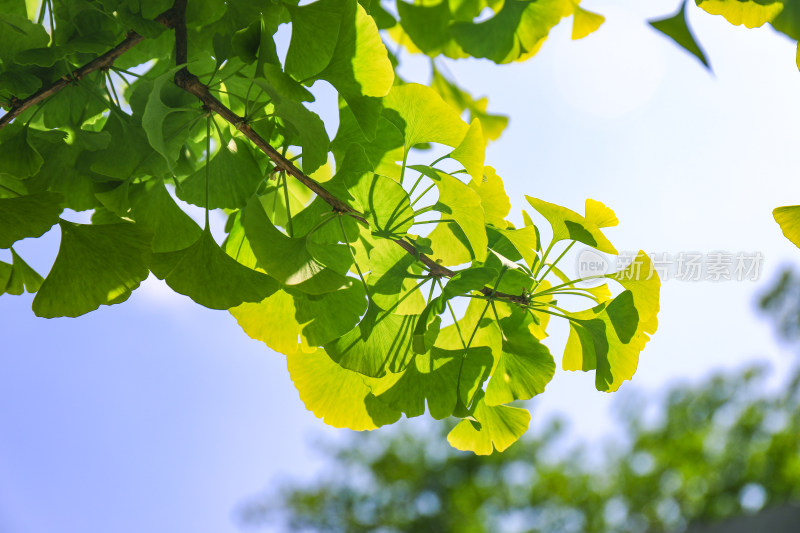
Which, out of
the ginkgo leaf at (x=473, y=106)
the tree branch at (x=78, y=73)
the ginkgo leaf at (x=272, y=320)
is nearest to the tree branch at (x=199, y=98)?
the tree branch at (x=78, y=73)

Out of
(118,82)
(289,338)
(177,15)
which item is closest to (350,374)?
(289,338)

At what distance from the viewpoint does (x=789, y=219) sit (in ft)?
1.34

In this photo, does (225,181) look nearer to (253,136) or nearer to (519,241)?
(253,136)

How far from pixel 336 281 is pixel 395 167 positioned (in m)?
0.11

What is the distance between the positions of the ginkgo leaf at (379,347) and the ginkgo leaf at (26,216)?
0.22 metres

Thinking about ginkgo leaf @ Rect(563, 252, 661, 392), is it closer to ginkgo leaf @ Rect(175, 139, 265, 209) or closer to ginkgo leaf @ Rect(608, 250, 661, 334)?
ginkgo leaf @ Rect(608, 250, 661, 334)

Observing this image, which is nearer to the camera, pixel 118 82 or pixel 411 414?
pixel 411 414

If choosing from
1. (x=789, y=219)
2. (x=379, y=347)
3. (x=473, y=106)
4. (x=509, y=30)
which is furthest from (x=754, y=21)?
(x=473, y=106)

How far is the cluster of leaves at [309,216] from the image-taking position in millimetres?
395

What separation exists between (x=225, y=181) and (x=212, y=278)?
84 mm

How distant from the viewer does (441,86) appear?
3.24 feet

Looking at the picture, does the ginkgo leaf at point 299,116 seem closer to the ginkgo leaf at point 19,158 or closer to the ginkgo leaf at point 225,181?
the ginkgo leaf at point 225,181

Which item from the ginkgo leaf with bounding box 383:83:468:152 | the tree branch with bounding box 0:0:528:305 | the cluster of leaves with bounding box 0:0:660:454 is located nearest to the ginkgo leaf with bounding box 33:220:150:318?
the cluster of leaves with bounding box 0:0:660:454

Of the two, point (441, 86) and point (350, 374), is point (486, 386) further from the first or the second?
point (441, 86)
